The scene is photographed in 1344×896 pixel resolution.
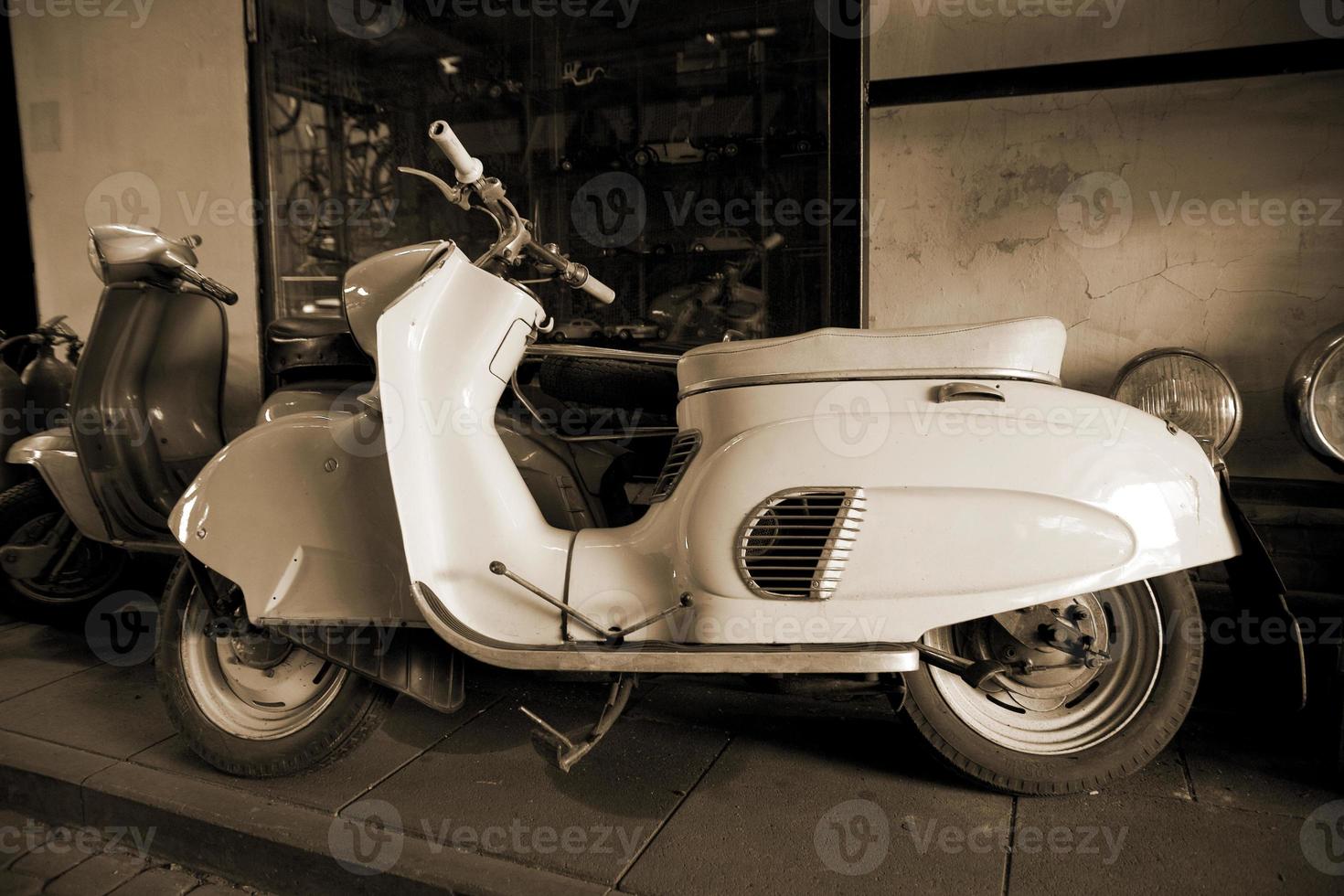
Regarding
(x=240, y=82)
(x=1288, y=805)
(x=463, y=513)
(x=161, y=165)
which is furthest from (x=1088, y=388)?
(x=161, y=165)

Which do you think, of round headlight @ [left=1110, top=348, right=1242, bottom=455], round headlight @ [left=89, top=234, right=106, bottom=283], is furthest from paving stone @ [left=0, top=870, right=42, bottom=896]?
round headlight @ [left=1110, top=348, right=1242, bottom=455]

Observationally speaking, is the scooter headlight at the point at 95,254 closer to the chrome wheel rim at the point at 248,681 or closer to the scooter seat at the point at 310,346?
the scooter seat at the point at 310,346

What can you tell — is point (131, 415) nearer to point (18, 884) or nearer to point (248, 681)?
point (248, 681)

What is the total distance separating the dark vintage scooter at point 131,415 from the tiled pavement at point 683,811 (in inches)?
33.2

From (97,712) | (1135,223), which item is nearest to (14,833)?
(97,712)

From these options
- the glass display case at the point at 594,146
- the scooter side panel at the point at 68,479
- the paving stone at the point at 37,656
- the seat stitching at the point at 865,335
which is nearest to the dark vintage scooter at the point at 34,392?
the scooter side panel at the point at 68,479

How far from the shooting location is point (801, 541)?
1.77 meters

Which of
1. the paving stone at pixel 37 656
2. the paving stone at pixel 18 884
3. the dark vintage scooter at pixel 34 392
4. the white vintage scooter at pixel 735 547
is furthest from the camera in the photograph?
the dark vintage scooter at pixel 34 392

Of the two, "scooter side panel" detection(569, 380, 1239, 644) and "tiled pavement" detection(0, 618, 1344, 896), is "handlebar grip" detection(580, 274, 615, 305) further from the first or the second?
"tiled pavement" detection(0, 618, 1344, 896)

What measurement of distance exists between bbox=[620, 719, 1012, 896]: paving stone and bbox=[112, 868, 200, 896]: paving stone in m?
1.03

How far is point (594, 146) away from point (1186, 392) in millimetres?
2844

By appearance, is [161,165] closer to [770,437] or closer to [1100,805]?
[770,437]

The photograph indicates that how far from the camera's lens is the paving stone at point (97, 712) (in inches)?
90.1

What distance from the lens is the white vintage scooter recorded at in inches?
67.3
